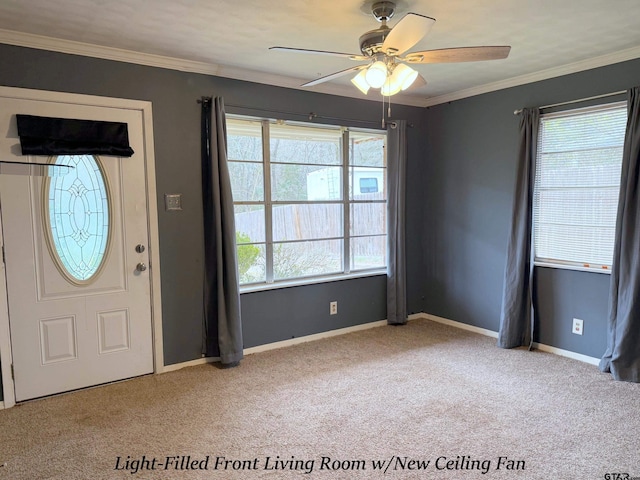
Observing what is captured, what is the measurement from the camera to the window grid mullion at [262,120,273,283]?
13.1ft

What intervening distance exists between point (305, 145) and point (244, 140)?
0.63 m

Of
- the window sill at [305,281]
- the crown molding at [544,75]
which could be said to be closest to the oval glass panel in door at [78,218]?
the window sill at [305,281]

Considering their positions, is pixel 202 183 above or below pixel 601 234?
above

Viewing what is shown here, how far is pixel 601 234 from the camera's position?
11.7 feet

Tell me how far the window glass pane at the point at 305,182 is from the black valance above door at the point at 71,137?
1319mm

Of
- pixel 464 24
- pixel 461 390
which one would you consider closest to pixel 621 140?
pixel 464 24

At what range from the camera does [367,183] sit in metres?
4.68

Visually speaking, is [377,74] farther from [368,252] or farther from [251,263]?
[368,252]

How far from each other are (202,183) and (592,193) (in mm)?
3187

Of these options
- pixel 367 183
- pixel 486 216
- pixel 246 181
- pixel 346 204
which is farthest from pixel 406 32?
pixel 486 216

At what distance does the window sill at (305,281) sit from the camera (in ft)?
13.0

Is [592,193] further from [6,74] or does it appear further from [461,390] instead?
[6,74]

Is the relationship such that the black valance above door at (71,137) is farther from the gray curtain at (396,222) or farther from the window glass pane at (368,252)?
the gray curtain at (396,222)

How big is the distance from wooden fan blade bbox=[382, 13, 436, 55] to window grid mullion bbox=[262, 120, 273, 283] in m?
1.90
